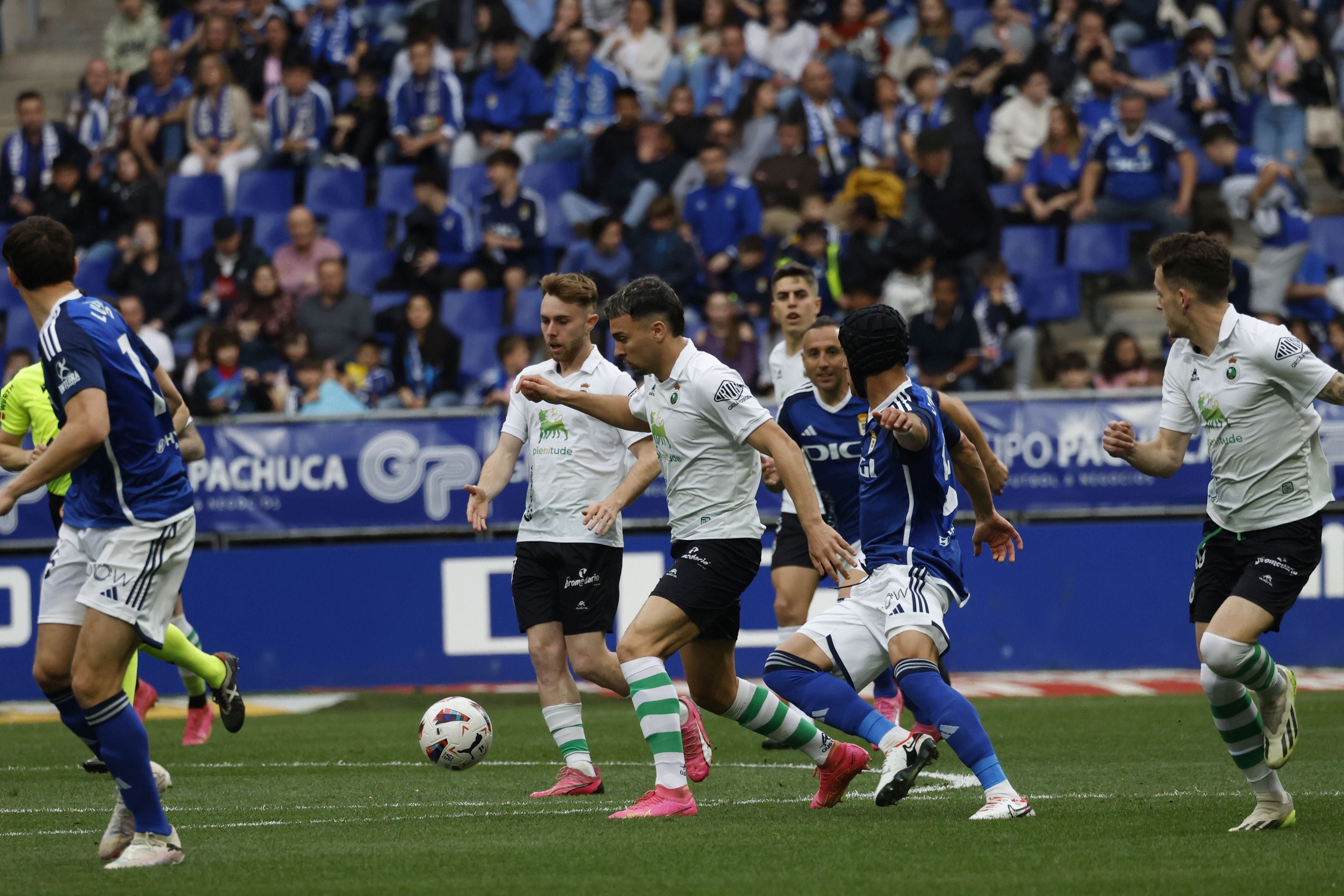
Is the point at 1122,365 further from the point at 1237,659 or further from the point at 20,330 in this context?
the point at 20,330

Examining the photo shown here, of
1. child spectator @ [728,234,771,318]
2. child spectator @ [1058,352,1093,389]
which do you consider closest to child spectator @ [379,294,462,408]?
child spectator @ [728,234,771,318]

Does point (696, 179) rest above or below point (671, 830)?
above

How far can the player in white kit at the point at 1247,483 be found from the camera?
6.61m

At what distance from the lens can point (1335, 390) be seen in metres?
6.64

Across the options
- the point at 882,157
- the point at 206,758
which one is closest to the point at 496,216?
the point at 882,157

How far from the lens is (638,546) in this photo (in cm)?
1418

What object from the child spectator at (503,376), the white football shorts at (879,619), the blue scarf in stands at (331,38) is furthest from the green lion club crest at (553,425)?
the blue scarf in stands at (331,38)

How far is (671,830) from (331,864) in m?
1.34

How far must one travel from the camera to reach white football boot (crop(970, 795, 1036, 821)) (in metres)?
6.61

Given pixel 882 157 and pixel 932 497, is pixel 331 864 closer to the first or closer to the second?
pixel 932 497

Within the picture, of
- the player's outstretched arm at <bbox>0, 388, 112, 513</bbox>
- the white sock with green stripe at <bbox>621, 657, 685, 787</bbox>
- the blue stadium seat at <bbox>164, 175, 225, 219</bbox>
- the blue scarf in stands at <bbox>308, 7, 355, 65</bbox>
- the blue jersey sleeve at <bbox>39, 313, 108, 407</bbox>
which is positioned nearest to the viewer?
the player's outstretched arm at <bbox>0, 388, 112, 513</bbox>

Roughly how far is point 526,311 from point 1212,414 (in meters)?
11.5

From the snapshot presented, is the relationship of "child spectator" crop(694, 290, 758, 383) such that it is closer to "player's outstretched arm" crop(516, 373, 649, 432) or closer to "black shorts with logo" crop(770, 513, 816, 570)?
"black shorts with logo" crop(770, 513, 816, 570)

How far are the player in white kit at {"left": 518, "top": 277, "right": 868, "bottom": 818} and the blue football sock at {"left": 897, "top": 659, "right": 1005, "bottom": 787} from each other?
20.2 inches
